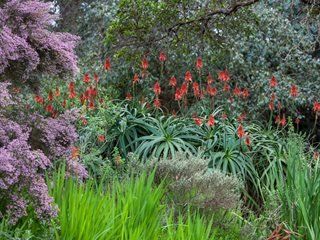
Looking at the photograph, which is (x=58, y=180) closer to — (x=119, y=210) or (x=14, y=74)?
(x=119, y=210)

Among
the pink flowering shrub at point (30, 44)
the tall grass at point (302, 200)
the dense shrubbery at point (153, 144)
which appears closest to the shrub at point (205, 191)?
the dense shrubbery at point (153, 144)

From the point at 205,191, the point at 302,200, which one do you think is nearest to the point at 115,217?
the point at 205,191

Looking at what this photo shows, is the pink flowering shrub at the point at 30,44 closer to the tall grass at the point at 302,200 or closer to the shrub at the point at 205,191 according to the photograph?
the shrub at the point at 205,191

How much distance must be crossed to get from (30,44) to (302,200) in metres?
2.13

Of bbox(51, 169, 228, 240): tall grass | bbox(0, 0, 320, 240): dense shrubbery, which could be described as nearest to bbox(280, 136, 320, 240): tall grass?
bbox(0, 0, 320, 240): dense shrubbery

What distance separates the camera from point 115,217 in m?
3.81

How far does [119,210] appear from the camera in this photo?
417 cm

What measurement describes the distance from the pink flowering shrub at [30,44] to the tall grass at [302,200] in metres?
1.77

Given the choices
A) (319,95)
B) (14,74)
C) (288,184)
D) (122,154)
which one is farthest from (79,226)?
(319,95)

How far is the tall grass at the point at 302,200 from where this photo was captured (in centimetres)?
449

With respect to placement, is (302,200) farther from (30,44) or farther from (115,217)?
(30,44)

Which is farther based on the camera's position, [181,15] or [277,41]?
[277,41]

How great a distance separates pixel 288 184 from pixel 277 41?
626cm

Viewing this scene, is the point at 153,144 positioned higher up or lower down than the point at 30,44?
lower down
